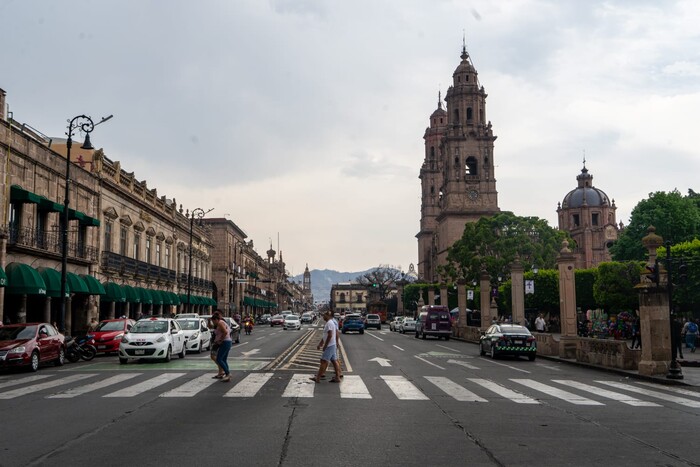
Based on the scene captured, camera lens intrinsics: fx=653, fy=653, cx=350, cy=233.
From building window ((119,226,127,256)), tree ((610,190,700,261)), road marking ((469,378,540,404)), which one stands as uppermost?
tree ((610,190,700,261))

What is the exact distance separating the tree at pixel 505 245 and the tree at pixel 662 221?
663 cm

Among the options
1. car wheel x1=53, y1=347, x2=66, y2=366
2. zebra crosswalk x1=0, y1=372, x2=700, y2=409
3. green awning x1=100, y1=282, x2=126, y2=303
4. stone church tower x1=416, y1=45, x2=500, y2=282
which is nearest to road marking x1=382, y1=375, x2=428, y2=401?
zebra crosswalk x1=0, y1=372, x2=700, y2=409

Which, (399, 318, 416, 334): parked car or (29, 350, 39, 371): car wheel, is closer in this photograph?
(29, 350, 39, 371): car wheel

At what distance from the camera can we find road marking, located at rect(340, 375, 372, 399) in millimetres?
13370

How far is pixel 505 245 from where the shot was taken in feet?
229

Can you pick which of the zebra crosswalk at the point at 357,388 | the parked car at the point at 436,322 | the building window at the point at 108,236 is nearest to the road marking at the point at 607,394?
the zebra crosswalk at the point at 357,388

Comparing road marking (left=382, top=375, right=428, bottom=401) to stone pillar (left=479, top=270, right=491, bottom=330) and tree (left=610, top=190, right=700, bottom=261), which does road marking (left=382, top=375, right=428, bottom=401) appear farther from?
tree (left=610, top=190, right=700, bottom=261)

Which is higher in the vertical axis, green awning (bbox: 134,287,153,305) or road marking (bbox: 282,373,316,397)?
green awning (bbox: 134,287,153,305)

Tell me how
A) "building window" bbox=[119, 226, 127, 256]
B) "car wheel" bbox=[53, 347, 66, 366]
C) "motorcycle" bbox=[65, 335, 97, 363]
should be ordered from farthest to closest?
"building window" bbox=[119, 226, 127, 256] < "motorcycle" bbox=[65, 335, 97, 363] < "car wheel" bbox=[53, 347, 66, 366]

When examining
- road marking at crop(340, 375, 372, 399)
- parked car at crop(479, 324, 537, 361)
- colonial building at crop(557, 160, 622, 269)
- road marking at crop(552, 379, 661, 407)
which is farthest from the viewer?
colonial building at crop(557, 160, 622, 269)

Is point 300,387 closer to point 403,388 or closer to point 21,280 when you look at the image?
point 403,388

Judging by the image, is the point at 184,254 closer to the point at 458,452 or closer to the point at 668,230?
the point at 668,230

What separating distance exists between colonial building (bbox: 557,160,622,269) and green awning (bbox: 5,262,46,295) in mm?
96389

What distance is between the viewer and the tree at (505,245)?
68.2m
